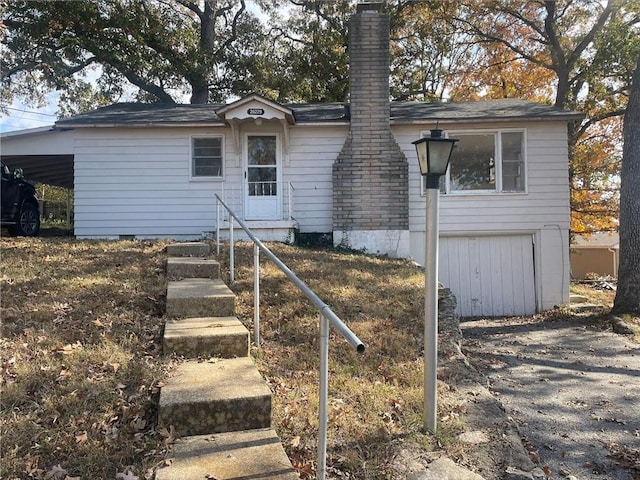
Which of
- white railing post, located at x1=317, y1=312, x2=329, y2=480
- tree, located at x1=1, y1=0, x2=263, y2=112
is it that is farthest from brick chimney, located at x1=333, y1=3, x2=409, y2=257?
tree, located at x1=1, y1=0, x2=263, y2=112

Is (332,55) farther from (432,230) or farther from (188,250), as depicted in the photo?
(432,230)

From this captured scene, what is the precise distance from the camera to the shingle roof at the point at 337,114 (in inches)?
450

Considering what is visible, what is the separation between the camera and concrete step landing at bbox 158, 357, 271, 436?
9.68 ft

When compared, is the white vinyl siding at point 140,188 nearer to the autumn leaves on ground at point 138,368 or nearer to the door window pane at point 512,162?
Result: the autumn leaves on ground at point 138,368

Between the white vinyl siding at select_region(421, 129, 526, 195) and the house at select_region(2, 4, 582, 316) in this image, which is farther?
the white vinyl siding at select_region(421, 129, 526, 195)

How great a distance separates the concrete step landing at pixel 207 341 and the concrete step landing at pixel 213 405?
1.69 feet

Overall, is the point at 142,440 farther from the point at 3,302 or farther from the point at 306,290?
the point at 3,302

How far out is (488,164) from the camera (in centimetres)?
1196

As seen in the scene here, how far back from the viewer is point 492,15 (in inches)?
752


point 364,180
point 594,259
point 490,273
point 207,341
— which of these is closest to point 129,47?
point 364,180

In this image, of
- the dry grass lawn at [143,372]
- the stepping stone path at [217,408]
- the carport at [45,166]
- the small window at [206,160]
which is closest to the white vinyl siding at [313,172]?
the small window at [206,160]

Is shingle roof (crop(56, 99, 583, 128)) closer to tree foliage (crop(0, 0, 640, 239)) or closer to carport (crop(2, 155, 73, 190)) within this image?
carport (crop(2, 155, 73, 190))

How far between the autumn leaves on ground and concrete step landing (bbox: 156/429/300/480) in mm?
127

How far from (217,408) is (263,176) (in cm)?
929
